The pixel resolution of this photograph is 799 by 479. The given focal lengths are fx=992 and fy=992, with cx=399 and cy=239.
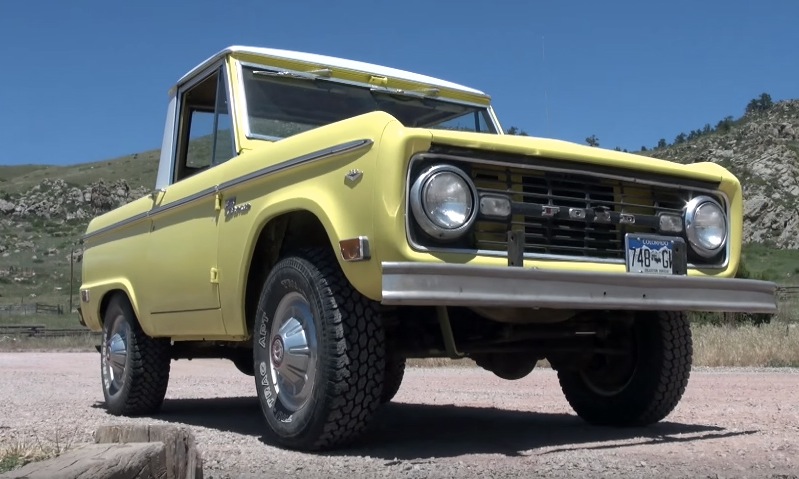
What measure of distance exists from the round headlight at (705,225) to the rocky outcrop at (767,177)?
53.6 meters

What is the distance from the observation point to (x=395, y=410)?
732cm

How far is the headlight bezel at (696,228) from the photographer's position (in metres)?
5.20

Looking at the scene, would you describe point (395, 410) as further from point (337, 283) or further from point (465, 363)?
point (465, 363)

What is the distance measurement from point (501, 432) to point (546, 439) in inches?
16.4

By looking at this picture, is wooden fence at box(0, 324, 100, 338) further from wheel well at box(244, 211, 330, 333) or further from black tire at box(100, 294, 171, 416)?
wheel well at box(244, 211, 330, 333)

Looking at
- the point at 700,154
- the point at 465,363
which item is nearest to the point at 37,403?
the point at 465,363

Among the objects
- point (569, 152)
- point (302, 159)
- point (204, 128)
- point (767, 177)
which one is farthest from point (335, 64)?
point (767, 177)

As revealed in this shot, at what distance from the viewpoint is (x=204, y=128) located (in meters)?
6.79

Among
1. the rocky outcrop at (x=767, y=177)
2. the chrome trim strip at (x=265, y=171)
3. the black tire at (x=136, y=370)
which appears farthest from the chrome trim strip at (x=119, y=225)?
the rocky outcrop at (x=767, y=177)

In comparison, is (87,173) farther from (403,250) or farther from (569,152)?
(403,250)

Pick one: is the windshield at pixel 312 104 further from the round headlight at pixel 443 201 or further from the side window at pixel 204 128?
the round headlight at pixel 443 201

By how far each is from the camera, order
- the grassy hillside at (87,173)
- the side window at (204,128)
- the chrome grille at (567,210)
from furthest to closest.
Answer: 1. the grassy hillside at (87,173)
2. the side window at (204,128)
3. the chrome grille at (567,210)

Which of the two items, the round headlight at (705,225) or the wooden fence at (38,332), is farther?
the wooden fence at (38,332)

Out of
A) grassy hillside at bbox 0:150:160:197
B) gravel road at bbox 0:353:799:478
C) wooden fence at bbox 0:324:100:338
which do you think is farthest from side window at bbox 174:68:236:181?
grassy hillside at bbox 0:150:160:197
